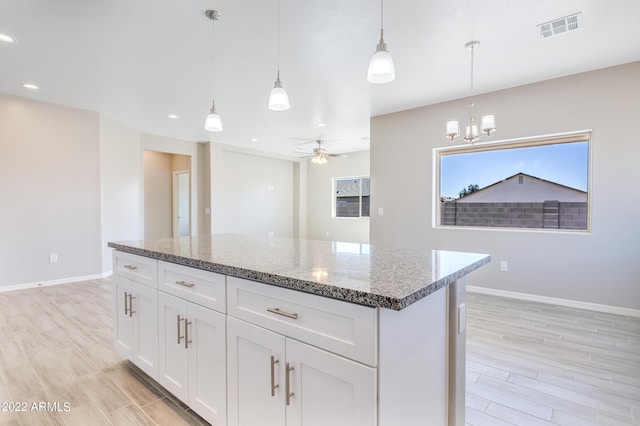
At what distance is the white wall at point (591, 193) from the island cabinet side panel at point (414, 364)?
325 centimetres

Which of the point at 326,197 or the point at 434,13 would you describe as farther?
the point at 326,197

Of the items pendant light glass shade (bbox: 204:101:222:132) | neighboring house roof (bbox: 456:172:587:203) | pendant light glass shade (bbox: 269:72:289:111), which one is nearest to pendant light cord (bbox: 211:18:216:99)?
pendant light glass shade (bbox: 204:101:222:132)

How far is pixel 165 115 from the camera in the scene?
510cm

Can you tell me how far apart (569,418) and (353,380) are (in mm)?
1575

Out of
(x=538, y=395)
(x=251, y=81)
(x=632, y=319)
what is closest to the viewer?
(x=538, y=395)

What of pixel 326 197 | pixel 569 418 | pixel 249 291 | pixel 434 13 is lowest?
pixel 569 418

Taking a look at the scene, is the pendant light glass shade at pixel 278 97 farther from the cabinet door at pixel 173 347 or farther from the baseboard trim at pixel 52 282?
the baseboard trim at pixel 52 282

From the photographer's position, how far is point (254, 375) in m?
1.29

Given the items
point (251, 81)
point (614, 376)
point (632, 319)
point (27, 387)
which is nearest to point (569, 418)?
point (614, 376)

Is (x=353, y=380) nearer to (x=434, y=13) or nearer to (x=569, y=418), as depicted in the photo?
(x=569, y=418)

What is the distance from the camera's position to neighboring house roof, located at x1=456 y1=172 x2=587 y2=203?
3.79m

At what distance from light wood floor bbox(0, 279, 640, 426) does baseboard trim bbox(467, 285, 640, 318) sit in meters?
0.14

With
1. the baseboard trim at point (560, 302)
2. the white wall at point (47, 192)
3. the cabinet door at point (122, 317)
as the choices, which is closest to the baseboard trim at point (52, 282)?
the white wall at point (47, 192)

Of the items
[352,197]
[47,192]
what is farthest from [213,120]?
[352,197]
